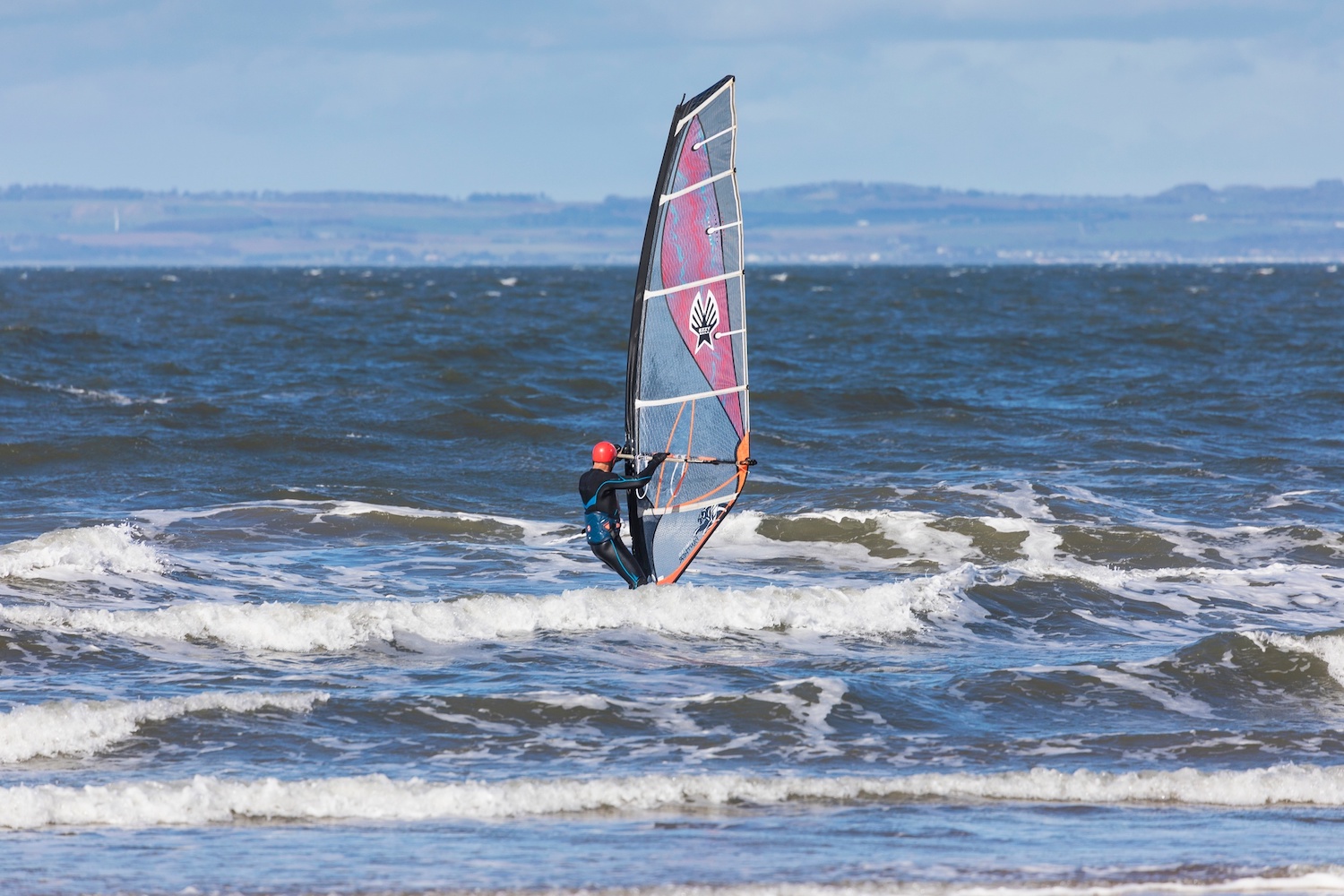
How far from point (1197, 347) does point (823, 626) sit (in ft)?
80.9

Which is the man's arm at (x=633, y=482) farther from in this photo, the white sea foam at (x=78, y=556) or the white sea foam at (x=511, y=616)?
the white sea foam at (x=78, y=556)

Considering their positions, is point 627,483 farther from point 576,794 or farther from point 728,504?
point 576,794

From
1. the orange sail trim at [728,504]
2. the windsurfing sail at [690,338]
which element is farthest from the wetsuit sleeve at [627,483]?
the orange sail trim at [728,504]

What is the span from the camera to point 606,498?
369 inches

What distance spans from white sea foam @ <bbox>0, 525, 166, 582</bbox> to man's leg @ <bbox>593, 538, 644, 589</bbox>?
375 cm

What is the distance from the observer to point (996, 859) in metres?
5.70

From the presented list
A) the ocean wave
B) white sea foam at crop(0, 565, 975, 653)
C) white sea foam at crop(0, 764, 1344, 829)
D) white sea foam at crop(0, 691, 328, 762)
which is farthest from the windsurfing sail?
the ocean wave

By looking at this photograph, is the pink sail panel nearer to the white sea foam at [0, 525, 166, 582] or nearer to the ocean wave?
the ocean wave

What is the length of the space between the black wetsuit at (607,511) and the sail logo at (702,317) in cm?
86

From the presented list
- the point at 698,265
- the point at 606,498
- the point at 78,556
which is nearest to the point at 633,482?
the point at 606,498

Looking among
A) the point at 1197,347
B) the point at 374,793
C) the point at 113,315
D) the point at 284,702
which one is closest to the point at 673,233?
the point at 284,702

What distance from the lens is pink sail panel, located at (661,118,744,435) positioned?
30.6ft

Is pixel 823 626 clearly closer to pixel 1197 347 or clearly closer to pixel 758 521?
pixel 758 521

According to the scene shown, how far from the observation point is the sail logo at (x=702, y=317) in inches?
379
